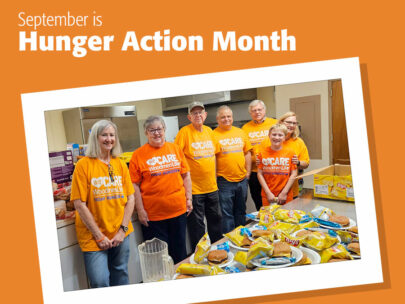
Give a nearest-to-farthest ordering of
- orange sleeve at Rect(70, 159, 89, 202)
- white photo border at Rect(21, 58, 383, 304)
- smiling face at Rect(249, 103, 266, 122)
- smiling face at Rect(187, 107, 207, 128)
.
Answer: white photo border at Rect(21, 58, 383, 304), orange sleeve at Rect(70, 159, 89, 202), smiling face at Rect(187, 107, 207, 128), smiling face at Rect(249, 103, 266, 122)

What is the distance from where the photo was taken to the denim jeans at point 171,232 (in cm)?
189

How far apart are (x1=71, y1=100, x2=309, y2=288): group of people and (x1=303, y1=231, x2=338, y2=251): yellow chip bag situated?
0.85 meters

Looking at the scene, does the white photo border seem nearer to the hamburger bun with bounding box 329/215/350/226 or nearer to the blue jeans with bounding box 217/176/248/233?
the hamburger bun with bounding box 329/215/350/226

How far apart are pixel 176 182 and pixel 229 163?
69 cm

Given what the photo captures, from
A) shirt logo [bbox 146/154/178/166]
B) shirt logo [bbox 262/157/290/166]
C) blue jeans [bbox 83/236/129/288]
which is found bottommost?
blue jeans [bbox 83/236/129/288]

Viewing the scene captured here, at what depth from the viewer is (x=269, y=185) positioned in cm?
197

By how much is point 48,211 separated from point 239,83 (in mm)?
1091

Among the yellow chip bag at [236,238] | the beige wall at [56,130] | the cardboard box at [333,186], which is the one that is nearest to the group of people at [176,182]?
the cardboard box at [333,186]

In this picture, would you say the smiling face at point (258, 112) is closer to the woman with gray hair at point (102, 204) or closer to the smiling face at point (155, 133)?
the smiling face at point (155, 133)

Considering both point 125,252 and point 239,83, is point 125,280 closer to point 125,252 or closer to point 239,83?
point 125,252

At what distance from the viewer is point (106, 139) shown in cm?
146

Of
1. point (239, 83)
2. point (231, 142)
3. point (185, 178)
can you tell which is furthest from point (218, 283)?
point (231, 142)

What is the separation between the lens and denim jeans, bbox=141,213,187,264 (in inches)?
74.2

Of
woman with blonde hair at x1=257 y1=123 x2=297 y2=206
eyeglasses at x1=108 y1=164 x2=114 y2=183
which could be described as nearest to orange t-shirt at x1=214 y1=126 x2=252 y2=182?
woman with blonde hair at x1=257 y1=123 x2=297 y2=206
